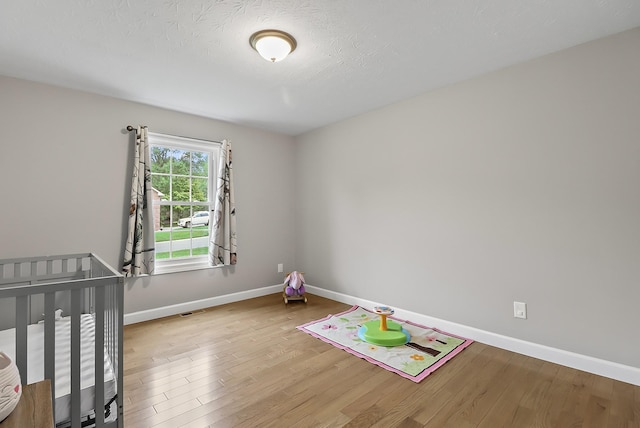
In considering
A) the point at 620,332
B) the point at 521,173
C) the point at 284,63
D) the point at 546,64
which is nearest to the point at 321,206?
the point at 284,63

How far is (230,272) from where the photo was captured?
3975 millimetres

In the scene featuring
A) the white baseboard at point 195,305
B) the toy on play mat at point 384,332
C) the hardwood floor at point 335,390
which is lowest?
the hardwood floor at point 335,390

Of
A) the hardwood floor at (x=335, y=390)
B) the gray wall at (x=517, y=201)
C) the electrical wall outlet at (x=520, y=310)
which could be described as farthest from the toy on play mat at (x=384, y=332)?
the electrical wall outlet at (x=520, y=310)

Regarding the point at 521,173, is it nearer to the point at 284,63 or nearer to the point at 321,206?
the point at 284,63

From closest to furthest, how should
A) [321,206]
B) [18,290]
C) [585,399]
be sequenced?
[18,290]
[585,399]
[321,206]

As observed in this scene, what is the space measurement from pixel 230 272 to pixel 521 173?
10.8 ft

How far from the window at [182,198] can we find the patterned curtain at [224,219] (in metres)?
0.15

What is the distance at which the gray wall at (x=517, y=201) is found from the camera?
211 cm

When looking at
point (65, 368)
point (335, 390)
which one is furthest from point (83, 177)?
point (335, 390)

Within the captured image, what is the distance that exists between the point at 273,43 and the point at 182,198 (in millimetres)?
2305

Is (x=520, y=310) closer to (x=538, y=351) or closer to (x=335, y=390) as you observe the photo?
(x=538, y=351)

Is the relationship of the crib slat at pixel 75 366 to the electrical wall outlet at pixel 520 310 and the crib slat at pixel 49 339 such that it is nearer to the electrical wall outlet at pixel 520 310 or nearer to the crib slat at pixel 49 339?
the crib slat at pixel 49 339

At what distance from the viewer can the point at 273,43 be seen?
2074 millimetres

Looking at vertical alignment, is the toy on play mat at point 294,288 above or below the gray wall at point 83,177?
below
